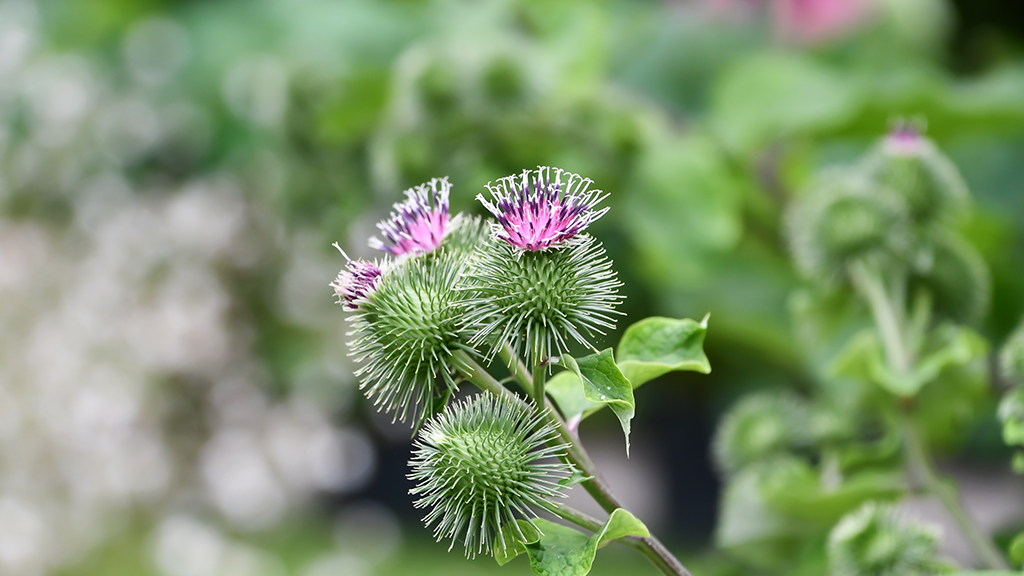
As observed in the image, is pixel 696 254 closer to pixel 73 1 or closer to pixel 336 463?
pixel 336 463

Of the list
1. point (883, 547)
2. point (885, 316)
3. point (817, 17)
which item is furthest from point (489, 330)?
point (817, 17)

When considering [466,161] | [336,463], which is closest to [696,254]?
[466,161]

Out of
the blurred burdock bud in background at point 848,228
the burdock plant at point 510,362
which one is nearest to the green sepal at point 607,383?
the burdock plant at point 510,362

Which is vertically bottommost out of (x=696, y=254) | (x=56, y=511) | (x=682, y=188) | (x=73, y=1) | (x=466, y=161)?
(x=56, y=511)

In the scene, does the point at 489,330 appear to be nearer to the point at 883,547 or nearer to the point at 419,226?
the point at 419,226

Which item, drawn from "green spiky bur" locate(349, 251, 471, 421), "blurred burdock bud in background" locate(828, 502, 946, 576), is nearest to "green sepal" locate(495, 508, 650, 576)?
"green spiky bur" locate(349, 251, 471, 421)

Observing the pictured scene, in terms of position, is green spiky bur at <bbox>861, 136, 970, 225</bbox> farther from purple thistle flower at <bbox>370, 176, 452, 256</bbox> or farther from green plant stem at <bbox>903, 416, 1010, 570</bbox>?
purple thistle flower at <bbox>370, 176, 452, 256</bbox>
